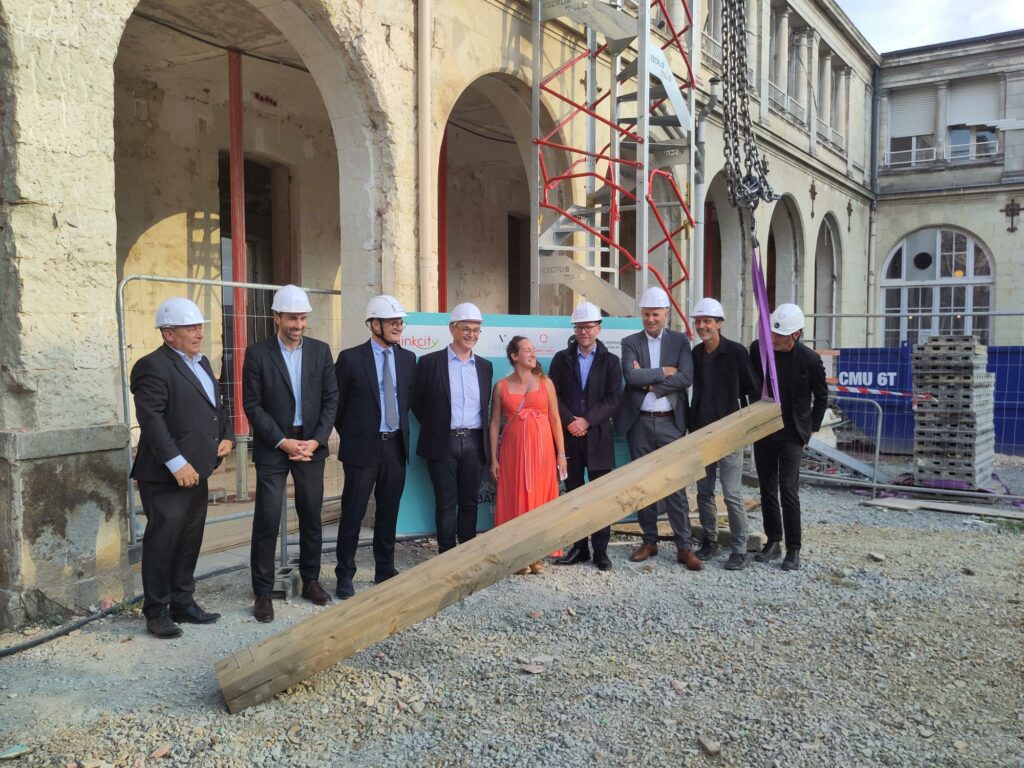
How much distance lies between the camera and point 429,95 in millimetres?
6887

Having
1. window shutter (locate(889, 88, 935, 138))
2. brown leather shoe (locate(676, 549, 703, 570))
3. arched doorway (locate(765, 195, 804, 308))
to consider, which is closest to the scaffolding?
brown leather shoe (locate(676, 549, 703, 570))

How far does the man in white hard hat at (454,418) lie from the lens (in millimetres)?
5496

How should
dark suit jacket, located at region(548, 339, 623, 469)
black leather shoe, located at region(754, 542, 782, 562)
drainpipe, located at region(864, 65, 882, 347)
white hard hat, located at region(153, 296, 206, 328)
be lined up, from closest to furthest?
1. white hard hat, located at region(153, 296, 206, 328)
2. dark suit jacket, located at region(548, 339, 623, 469)
3. black leather shoe, located at region(754, 542, 782, 562)
4. drainpipe, located at region(864, 65, 882, 347)

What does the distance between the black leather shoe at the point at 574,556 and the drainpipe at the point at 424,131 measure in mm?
2340

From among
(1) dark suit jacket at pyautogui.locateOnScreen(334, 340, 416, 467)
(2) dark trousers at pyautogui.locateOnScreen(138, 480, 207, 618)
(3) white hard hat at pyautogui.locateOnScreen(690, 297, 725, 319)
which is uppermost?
(3) white hard hat at pyautogui.locateOnScreen(690, 297, 725, 319)

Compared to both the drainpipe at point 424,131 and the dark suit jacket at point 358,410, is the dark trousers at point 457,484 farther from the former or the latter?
the drainpipe at point 424,131

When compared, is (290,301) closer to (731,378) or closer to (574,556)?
(574,556)

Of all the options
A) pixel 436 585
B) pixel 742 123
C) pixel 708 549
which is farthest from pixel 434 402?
pixel 742 123

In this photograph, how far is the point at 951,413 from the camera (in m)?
8.70

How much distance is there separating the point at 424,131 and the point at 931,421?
6138mm

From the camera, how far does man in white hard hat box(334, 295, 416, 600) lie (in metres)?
5.16

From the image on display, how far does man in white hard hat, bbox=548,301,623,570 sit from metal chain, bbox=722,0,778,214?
4.28 feet

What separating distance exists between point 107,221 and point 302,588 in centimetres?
243

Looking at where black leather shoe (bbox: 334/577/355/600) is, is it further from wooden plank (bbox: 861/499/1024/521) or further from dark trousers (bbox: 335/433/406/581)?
wooden plank (bbox: 861/499/1024/521)
